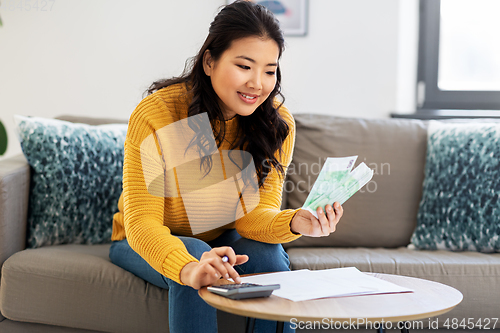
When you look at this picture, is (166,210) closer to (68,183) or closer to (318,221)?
(318,221)

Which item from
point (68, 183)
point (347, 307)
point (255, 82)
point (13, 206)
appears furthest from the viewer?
point (68, 183)

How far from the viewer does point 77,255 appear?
132 cm

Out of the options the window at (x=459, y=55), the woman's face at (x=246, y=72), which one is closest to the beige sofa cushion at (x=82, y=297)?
the woman's face at (x=246, y=72)

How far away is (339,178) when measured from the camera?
84cm

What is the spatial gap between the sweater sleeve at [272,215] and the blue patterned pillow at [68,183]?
1.99 feet

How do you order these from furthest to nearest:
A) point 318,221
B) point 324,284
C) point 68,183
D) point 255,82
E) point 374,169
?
point 374,169 → point 68,183 → point 255,82 → point 318,221 → point 324,284

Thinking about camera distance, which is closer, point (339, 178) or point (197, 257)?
point (339, 178)

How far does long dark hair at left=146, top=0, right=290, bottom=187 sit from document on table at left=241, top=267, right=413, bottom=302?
383mm

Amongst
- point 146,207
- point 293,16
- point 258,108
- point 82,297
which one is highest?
point 293,16

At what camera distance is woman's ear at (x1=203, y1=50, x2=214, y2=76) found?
1121 millimetres

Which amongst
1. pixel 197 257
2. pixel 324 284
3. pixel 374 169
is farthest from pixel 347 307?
pixel 374 169

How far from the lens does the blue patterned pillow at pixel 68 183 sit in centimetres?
147

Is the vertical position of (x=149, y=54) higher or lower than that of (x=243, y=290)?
higher

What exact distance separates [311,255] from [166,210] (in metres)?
0.55
